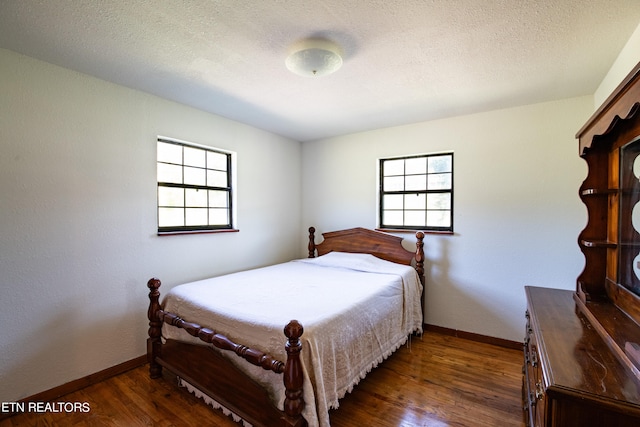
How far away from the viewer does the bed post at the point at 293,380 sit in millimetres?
1476

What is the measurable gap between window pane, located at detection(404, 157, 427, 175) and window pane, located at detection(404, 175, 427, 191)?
2.0 inches

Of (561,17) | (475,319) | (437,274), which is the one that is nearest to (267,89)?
(561,17)

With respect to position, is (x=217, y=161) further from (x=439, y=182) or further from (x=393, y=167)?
(x=439, y=182)

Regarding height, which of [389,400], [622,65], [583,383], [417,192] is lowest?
[389,400]

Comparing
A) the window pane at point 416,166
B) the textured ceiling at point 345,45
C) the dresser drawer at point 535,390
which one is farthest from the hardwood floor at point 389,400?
the textured ceiling at point 345,45

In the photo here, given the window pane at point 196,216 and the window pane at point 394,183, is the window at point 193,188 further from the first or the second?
the window pane at point 394,183

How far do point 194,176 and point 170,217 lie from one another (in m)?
0.50

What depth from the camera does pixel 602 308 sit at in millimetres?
1438

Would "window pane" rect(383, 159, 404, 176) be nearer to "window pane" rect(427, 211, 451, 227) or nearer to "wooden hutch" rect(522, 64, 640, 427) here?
"window pane" rect(427, 211, 451, 227)

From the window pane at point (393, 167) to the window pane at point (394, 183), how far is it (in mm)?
63

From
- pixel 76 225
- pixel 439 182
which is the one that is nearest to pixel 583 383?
pixel 439 182

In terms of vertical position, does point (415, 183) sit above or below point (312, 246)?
above

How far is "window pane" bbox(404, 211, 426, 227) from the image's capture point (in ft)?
11.4

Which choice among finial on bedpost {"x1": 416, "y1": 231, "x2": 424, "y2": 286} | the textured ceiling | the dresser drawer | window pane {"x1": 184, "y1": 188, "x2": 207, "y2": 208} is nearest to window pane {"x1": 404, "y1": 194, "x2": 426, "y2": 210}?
finial on bedpost {"x1": 416, "y1": 231, "x2": 424, "y2": 286}
